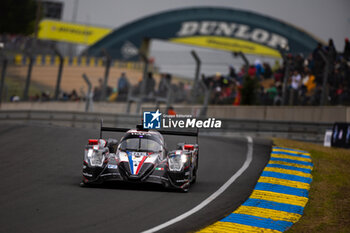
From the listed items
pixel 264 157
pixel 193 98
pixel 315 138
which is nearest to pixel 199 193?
pixel 264 157

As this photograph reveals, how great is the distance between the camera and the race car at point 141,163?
39.3 feet

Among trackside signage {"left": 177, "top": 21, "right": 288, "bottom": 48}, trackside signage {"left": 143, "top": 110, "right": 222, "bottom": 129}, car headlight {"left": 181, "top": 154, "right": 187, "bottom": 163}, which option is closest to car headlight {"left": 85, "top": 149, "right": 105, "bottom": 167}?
trackside signage {"left": 143, "top": 110, "right": 222, "bottom": 129}

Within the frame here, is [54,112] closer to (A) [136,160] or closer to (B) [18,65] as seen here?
(B) [18,65]

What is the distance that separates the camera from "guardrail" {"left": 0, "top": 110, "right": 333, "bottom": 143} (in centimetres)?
2406

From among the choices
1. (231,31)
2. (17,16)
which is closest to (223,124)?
(231,31)

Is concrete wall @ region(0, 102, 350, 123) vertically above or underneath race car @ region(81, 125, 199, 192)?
above

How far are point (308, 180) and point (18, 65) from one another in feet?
56.9

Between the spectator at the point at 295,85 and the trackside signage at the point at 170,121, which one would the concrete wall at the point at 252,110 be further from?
the trackside signage at the point at 170,121

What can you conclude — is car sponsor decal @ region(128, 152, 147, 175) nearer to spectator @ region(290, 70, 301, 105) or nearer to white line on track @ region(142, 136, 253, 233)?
white line on track @ region(142, 136, 253, 233)

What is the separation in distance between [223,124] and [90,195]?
14.9 metres

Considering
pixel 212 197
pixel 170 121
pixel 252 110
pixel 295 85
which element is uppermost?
pixel 295 85

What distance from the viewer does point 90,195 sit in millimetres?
11266

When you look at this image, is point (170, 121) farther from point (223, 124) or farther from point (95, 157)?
point (223, 124)

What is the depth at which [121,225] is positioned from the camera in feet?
29.4
